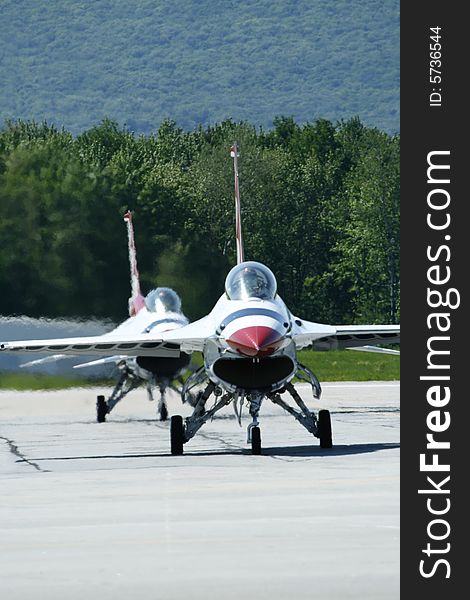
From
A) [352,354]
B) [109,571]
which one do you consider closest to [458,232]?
[109,571]

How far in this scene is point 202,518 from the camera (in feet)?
40.5

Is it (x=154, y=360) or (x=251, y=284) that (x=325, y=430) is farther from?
(x=154, y=360)

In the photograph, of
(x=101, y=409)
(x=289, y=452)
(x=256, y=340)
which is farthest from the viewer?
(x=101, y=409)

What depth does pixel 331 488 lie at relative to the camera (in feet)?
47.4

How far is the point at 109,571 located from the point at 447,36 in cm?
448

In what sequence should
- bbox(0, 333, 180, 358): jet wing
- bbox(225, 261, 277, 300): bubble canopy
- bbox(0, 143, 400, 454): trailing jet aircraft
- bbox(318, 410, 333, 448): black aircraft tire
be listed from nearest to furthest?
1. bbox(0, 143, 400, 454): trailing jet aircraft
2. bbox(225, 261, 277, 300): bubble canopy
3. bbox(318, 410, 333, 448): black aircraft tire
4. bbox(0, 333, 180, 358): jet wing

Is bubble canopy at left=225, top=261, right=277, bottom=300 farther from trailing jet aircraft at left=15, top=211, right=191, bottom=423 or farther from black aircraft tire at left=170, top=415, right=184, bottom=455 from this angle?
trailing jet aircraft at left=15, top=211, right=191, bottom=423

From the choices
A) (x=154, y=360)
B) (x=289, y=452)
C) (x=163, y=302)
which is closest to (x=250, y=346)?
(x=289, y=452)

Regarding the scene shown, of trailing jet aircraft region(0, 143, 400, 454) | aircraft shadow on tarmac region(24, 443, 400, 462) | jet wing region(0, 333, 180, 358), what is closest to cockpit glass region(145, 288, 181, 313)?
jet wing region(0, 333, 180, 358)

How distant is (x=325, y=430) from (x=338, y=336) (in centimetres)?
237

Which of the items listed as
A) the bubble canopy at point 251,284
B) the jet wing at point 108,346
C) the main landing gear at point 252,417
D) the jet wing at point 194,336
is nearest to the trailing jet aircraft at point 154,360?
the jet wing at point 108,346

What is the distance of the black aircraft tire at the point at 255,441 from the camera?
1898 centimetres

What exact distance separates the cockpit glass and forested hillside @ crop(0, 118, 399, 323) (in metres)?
10.9

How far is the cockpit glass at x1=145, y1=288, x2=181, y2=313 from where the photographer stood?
1055 inches
